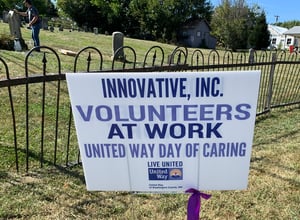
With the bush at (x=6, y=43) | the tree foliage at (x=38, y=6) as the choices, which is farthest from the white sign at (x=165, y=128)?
the tree foliage at (x=38, y=6)

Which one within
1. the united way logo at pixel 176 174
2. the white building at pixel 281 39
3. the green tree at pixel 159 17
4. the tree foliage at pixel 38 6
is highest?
the tree foliage at pixel 38 6

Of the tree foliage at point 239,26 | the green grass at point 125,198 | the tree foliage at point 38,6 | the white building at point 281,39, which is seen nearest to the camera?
the green grass at point 125,198

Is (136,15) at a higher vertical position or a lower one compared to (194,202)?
higher

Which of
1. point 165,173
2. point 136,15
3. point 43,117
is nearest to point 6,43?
point 43,117

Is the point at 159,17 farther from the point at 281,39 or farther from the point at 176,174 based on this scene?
the point at 176,174

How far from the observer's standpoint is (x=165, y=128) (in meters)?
1.82

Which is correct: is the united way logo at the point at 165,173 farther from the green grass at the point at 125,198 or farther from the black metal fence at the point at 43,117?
the black metal fence at the point at 43,117

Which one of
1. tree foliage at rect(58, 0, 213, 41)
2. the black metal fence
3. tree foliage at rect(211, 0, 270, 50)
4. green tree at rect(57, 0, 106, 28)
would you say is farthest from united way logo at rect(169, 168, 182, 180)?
green tree at rect(57, 0, 106, 28)

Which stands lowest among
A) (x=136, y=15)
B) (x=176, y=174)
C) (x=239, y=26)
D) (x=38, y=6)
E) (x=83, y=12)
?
(x=176, y=174)

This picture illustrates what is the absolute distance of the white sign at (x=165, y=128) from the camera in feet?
5.65

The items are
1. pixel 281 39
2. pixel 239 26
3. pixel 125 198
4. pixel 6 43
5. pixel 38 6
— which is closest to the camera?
pixel 125 198

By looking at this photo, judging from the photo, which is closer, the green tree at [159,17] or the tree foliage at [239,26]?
the tree foliage at [239,26]

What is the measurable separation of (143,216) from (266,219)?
110 cm

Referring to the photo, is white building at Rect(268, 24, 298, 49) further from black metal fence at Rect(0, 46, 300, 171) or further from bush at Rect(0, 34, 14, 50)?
black metal fence at Rect(0, 46, 300, 171)
